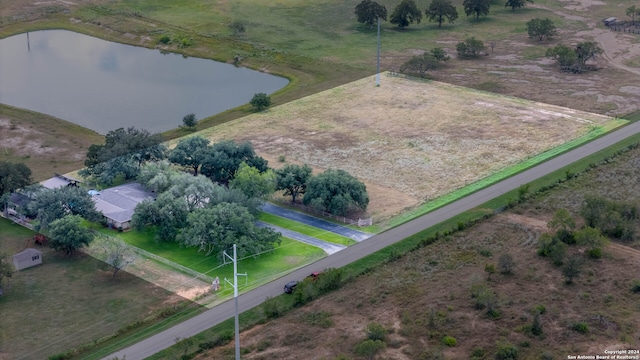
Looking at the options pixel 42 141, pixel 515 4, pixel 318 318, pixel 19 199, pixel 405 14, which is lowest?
pixel 318 318

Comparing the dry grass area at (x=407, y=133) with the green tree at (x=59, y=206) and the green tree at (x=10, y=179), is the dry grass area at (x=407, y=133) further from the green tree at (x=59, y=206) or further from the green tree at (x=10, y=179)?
the green tree at (x=10, y=179)

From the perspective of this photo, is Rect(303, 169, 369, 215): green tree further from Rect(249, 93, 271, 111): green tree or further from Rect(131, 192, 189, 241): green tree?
Rect(249, 93, 271, 111): green tree

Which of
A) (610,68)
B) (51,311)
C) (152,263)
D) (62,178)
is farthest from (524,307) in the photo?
(610,68)

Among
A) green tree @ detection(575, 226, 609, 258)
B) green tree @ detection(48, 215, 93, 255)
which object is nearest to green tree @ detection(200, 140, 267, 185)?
green tree @ detection(48, 215, 93, 255)

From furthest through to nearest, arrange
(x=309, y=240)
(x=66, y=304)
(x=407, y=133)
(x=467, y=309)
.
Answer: (x=407, y=133) → (x=309, y=240) → (x=66, y=304) → (x=467, y=309)

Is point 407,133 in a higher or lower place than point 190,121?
lower

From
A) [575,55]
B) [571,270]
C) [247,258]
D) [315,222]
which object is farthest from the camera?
[575,55]

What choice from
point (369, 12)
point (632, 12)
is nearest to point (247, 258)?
point (369, 12)

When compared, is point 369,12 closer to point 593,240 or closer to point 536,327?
point 593,240

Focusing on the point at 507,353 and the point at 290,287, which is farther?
the point at 290,287
